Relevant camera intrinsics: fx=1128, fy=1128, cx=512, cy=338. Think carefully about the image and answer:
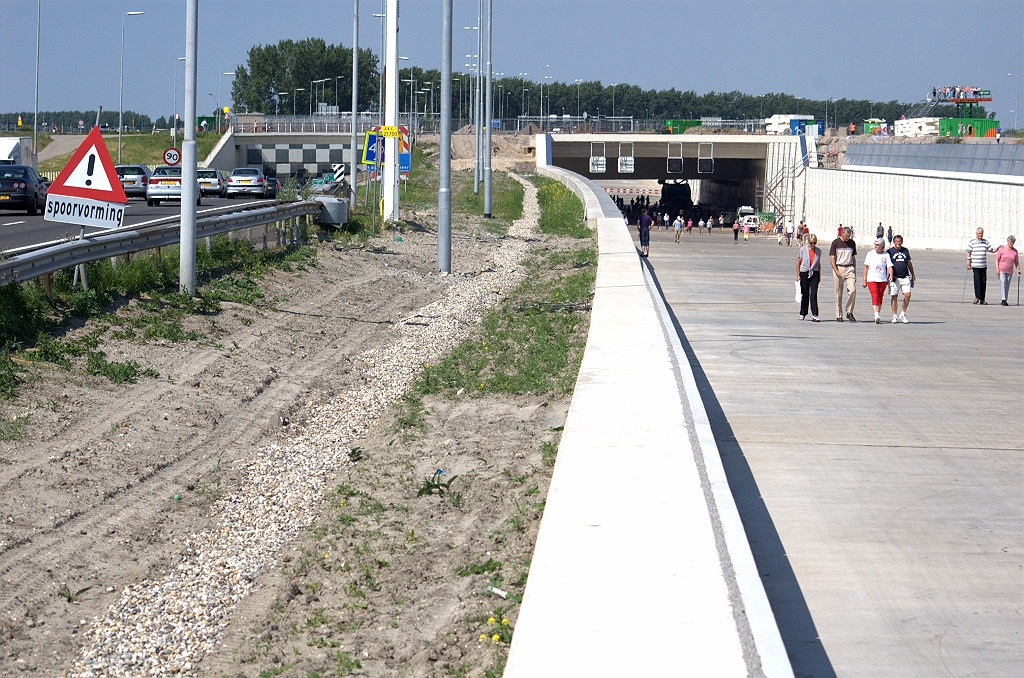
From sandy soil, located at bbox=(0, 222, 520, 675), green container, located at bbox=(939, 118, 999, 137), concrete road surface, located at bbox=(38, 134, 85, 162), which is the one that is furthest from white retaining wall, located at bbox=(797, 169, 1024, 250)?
concrete road surface, located at bbox=(38, 134, 85, 162)

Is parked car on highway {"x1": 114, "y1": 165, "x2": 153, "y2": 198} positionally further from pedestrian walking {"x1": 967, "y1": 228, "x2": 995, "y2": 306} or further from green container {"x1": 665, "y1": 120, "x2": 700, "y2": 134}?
green container {"x1": 665, "y1": 120, "x2": 700, "y2": 134}

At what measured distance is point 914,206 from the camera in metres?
54.6

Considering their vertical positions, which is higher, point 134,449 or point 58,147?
point 58,147

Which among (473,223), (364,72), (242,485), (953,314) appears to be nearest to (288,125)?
(473,223)

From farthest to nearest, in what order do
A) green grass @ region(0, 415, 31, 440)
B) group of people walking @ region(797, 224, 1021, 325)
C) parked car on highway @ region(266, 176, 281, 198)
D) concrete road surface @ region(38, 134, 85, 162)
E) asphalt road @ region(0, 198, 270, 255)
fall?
concrete road surface @ region(38, 134, 85, 162) < parked car on highway @ region(266, 176, 281, 198) < asphalt road @ region(0, 198, 270, 255) < group of people walking @ region(797, 224, 1021, 325) < green grass @ region(0, 415, 31, 440)

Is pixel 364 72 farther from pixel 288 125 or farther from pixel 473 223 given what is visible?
pixel 473 223

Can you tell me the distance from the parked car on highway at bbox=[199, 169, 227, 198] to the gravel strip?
31094 mm

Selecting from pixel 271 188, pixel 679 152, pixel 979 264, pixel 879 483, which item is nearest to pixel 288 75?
pixel 679 152

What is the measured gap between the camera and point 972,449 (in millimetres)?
9703

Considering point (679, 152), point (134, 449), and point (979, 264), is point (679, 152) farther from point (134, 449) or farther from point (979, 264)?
point (134, 449)

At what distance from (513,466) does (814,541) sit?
2.96 m

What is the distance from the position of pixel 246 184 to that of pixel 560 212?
1334 centimetres

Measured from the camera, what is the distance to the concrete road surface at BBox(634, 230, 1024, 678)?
5.88 m

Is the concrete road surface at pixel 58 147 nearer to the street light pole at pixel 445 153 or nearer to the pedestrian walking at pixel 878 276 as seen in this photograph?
the street light pole at pixel 445 153
